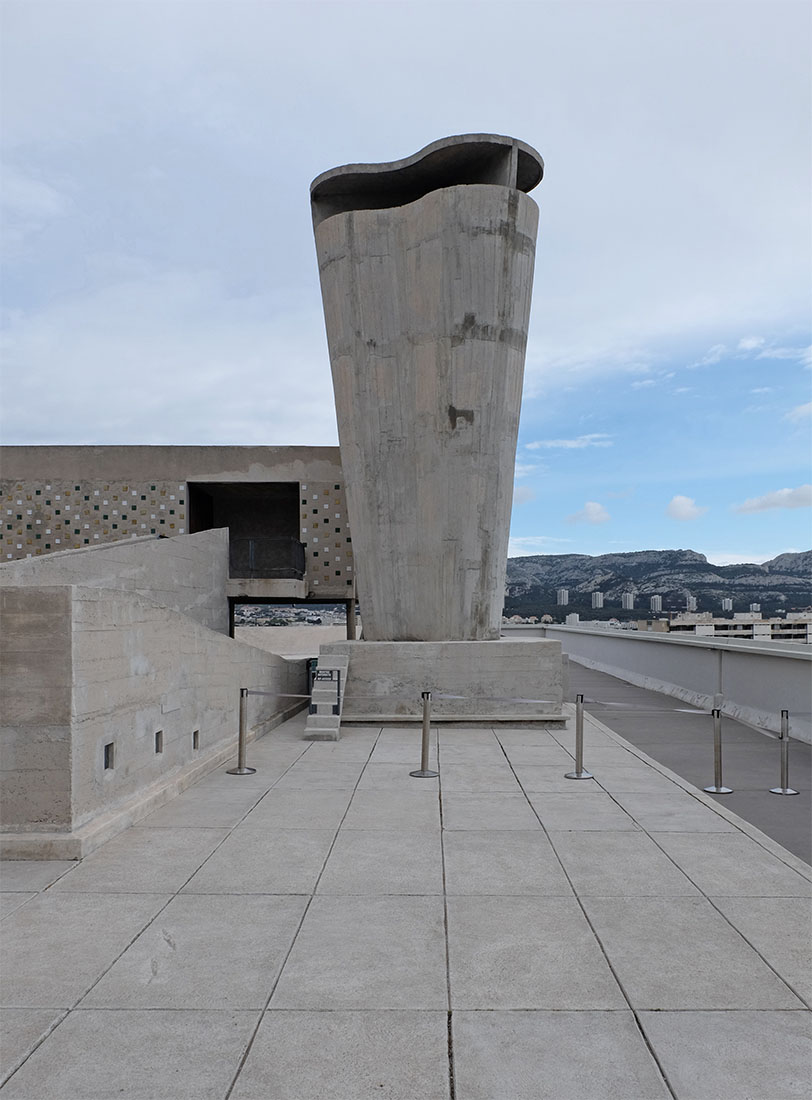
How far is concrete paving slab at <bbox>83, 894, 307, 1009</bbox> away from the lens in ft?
11.7

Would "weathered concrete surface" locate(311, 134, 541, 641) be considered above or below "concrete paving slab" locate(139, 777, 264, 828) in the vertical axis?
above

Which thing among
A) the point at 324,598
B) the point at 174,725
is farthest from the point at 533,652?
the point at 324,598

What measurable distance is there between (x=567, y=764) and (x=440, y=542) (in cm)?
477

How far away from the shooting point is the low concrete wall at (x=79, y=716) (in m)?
5.72

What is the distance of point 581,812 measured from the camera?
273 inches

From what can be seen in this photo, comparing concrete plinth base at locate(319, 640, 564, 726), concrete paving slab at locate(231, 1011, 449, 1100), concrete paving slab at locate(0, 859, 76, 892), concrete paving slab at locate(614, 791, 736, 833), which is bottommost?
concrete paving slab at locate(614, 791, 736, 833)

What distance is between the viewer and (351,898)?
4.81 m

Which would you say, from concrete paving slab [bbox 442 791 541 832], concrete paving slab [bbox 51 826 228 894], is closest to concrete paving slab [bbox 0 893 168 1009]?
concrete paving slab [bbox 51 826 228 894]

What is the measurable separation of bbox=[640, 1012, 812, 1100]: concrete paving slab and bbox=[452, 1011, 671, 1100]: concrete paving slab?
0.09 meters

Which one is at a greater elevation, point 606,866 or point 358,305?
point 358,305

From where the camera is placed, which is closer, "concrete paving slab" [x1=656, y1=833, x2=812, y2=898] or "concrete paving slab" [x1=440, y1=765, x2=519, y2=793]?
"concrete paving slab" [x1=656, y1=833, x2=812, y2=898]

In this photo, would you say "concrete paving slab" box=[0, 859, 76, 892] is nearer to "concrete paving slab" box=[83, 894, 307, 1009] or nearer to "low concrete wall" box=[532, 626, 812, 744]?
"concrete paving slab" box=[83, 894, 307, 1009]

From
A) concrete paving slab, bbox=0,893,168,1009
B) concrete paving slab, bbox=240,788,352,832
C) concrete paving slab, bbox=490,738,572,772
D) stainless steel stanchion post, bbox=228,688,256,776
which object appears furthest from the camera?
concrete paving slab, bbox=490,738,572,772

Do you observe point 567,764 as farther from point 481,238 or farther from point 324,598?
point 324,598
